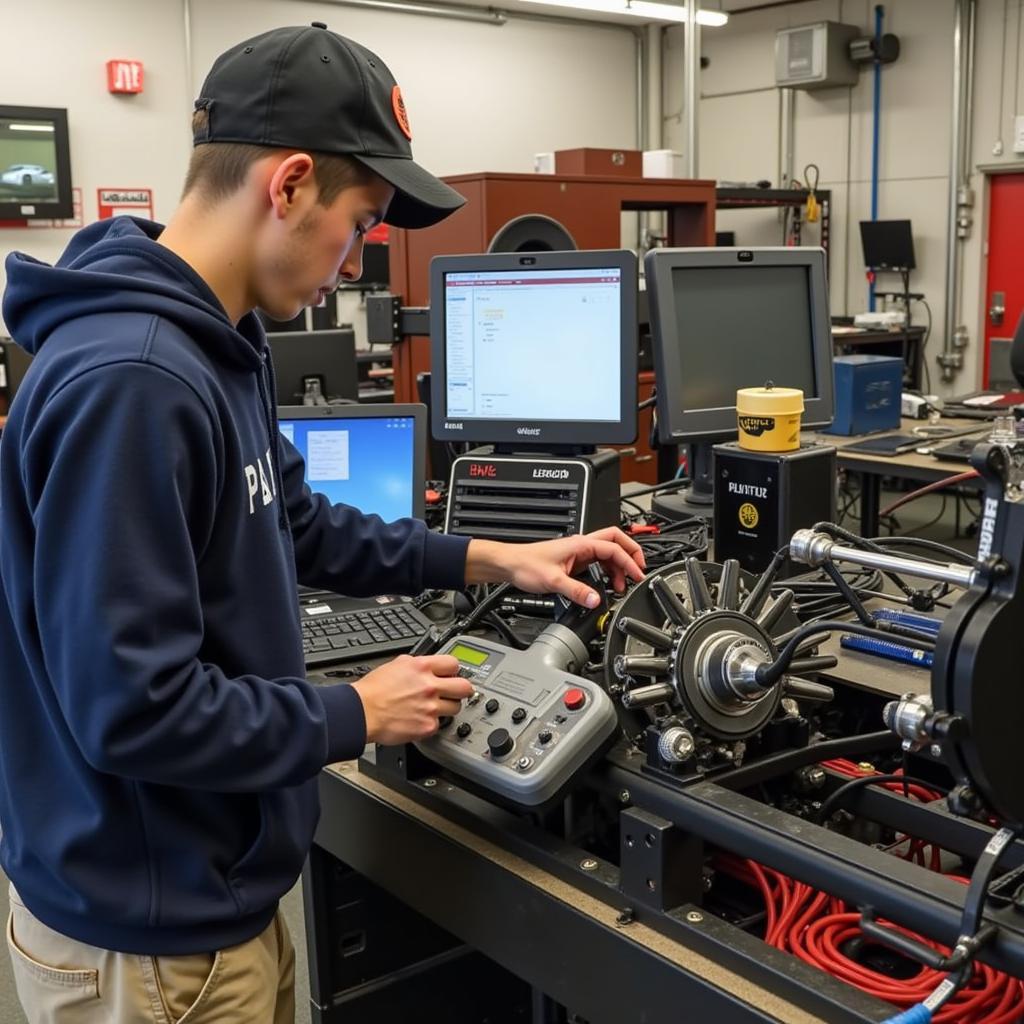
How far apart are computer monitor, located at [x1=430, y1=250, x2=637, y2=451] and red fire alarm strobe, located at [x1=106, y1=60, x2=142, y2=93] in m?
5.00

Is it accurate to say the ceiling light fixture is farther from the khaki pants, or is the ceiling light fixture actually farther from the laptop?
the khaki pants

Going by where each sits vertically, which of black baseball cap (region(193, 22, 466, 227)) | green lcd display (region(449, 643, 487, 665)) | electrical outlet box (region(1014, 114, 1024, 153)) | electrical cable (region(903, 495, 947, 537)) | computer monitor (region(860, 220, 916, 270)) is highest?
electrical outlet box (region(1014, 114, 1024, 153))

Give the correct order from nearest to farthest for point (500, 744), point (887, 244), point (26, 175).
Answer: point (500, 744) < point (26, 175) < point (887, 244)

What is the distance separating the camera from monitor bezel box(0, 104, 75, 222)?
223 inches

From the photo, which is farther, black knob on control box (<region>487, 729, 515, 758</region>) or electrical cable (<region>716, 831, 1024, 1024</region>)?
black knob on control box (<region>487, 729, 515, 758</region>)

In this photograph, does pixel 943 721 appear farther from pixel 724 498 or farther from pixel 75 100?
pixel 75 100

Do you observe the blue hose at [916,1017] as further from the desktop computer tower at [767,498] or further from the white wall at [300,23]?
the white wall at [300,23]

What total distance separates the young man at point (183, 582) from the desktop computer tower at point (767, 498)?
757mm

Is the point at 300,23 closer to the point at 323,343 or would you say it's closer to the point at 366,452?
the point at 323,343

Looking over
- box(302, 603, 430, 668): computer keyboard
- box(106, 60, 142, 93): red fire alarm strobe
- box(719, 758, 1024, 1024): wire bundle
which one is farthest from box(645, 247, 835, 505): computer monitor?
box(106, 60, 142, 93): red fire alarm strobe

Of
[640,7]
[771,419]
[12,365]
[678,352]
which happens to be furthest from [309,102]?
[640,7]

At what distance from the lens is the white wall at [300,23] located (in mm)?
5895

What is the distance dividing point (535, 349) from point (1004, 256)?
5.87 m

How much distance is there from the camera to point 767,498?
5.61 ft
